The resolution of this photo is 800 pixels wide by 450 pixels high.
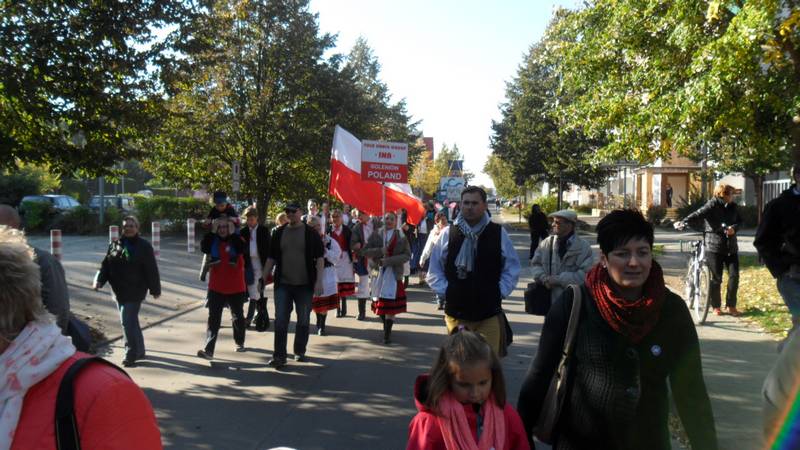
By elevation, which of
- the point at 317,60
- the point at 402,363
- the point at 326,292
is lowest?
the point at 402,363

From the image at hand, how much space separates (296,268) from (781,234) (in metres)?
5.07

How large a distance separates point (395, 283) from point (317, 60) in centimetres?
1938

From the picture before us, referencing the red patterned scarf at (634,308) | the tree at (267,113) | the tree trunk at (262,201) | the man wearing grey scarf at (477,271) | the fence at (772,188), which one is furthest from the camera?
the fence at (772,188)

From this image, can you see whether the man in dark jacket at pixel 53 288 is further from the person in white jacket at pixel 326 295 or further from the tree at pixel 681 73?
the tree at pixel 681 73

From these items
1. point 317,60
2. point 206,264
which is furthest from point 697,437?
point 317,60

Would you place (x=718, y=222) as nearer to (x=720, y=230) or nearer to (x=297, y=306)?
(x=720, y=230)

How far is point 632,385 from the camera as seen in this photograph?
8.55ft

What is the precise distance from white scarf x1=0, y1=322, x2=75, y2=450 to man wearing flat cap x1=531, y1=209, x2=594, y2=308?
533cm

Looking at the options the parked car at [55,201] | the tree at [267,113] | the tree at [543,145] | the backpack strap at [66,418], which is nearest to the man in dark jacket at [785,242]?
the backpack strap at [66,418]

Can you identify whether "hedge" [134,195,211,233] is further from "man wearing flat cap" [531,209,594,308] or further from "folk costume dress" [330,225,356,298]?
"man wearing flat cap" [531,209,594,308]

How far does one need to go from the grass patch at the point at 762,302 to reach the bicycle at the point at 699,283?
76 centimetres

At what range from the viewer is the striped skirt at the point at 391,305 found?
9.78 meters

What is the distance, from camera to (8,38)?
816cm

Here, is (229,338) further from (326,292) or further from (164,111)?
(164,111)
